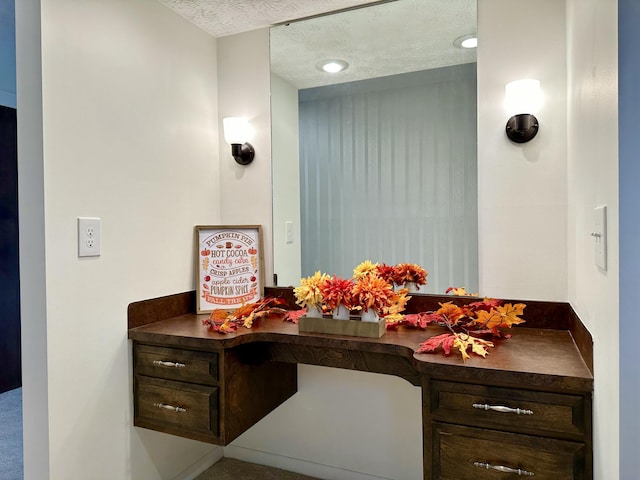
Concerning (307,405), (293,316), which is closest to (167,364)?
(293,316)

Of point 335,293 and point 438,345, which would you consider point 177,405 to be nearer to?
point 335,293

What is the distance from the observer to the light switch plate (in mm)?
918

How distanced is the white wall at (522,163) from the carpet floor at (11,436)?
7.89 ft

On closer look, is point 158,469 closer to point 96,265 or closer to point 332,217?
point 96,265

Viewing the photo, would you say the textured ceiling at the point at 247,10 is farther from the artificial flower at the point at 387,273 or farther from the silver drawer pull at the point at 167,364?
the silver drawer pull at the point at 167,364

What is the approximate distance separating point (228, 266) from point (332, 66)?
1.08 m

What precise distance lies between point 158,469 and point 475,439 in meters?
1.40

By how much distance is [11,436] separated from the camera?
8.18 ft

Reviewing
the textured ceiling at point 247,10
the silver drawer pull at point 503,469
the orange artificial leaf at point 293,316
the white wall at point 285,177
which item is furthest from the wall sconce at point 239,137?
the silver drawer pull at point 503,469

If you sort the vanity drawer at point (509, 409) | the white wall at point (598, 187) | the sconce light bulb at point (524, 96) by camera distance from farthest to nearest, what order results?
1. the sconce light bulb at point (524, 96)
2. the vanity drawer at point (509, 409)
3. the white wall at point (598, 187)

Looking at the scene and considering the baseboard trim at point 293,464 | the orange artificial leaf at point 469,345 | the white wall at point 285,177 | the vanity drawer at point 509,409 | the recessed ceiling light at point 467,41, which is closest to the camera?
the vanity drawer at point 509,409

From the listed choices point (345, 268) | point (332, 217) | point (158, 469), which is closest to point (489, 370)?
point (345, 268)

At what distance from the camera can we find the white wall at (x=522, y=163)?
162 cm

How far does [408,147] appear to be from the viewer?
6.19ft
